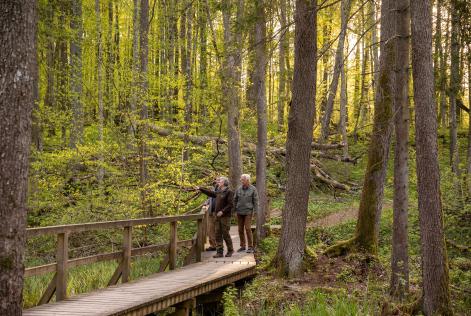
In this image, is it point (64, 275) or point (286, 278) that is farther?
point (286, 278)

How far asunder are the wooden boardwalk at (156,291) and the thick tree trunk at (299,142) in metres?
1.15

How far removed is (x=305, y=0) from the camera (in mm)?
10922

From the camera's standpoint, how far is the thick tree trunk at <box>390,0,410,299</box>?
8.94m

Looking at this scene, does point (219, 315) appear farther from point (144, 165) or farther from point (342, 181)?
point (342, 181)

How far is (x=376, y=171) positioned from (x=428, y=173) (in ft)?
16.3

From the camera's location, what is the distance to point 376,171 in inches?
492

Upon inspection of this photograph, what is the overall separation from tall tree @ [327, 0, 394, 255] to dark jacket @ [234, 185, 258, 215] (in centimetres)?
225

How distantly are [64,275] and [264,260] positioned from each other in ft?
22.2

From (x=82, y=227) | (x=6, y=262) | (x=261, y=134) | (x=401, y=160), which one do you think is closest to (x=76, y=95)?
(x=261, y=134)

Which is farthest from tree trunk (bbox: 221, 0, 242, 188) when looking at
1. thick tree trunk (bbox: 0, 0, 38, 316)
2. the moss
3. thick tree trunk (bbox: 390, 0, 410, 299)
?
the moss

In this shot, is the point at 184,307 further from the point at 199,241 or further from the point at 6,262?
the point at 6,262

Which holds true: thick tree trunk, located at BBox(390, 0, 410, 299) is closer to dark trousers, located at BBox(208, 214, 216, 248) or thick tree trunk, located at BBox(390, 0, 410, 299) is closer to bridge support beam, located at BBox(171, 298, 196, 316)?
bridge support beam, located at BBox(171, 298, 196, 316)

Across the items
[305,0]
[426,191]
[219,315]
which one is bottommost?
[219,315]

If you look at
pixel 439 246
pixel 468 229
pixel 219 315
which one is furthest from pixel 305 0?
pixel 468 229
